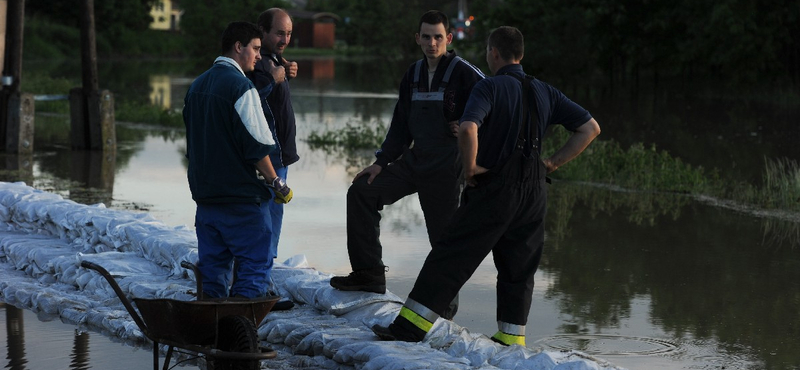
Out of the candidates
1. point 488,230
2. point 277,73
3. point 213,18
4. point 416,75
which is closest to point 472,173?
point 488,230

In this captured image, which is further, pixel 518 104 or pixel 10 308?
pixel 10 308

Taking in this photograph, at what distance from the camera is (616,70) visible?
146 ft

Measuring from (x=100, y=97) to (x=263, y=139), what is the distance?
1075cm

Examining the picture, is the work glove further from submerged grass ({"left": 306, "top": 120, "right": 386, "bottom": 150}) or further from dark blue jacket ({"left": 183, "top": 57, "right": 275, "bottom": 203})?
submerged grass ({"left": 306, "top": 120, "right": 386, "bottom": 150})

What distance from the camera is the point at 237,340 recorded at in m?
5.12

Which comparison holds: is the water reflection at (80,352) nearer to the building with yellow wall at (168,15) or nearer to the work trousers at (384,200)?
the work trousers at (384,200)

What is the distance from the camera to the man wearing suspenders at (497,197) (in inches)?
237

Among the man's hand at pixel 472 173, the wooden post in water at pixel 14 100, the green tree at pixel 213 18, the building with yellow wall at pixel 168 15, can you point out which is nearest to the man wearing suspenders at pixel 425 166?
the man's hand at pixel 472 173

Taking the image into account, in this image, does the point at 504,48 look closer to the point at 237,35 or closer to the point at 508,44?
the point at 508,44

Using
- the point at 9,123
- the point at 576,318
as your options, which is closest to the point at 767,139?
the point at 9,123

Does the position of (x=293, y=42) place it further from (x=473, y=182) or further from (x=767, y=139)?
(x=473, y=182)

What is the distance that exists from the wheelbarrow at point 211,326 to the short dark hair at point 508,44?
1783 mm

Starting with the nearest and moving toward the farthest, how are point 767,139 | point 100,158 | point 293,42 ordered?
point 100,158, point 767,139, point 293,42

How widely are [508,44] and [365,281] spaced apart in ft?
5.27
